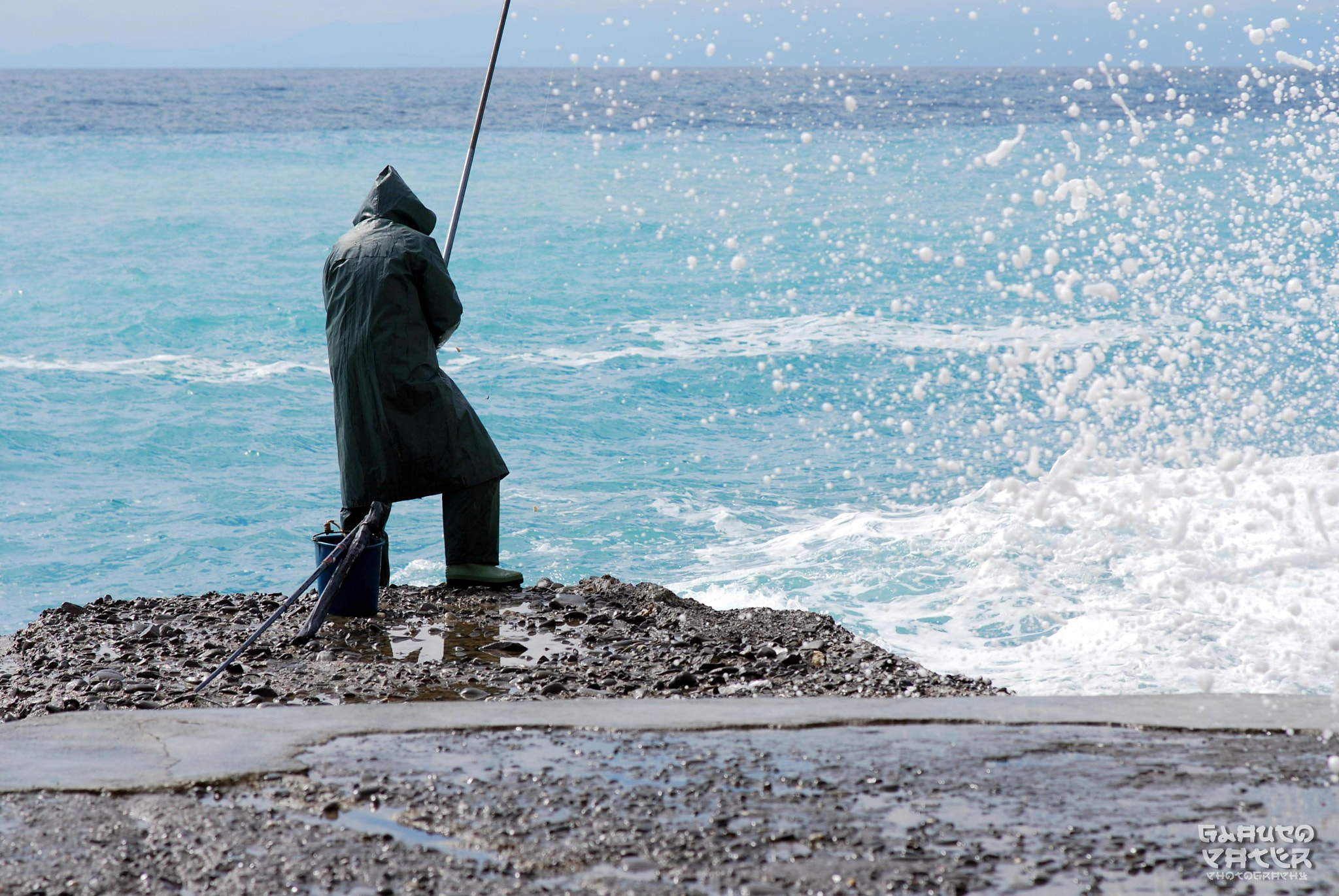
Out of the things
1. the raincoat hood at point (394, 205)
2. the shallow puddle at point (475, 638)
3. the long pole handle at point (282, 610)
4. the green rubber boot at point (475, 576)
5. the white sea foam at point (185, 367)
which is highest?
the raincoat hood at point (394, 205)

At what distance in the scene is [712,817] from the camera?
8.54ft

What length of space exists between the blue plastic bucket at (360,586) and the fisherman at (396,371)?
1.01 feet

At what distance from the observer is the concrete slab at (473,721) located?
2.93 meters

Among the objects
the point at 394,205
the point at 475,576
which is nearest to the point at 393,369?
the point at 394,205

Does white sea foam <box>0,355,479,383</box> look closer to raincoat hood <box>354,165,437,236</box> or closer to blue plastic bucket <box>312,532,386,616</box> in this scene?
raincoat hood <box>354,165,437,236</box>

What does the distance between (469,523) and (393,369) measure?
732 mm

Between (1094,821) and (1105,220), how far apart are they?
27.0 meters

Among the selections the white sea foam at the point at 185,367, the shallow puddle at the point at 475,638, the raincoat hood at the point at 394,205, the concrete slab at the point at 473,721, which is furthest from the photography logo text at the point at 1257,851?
the white sea foam at the point at 185,367

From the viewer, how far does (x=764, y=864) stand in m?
2.40

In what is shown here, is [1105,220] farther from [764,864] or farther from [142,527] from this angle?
[764,864]

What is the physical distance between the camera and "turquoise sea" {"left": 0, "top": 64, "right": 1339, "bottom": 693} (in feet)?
22.4

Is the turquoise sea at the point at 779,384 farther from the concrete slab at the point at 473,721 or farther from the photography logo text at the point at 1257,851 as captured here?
the photography logo text at the point at 1257,851

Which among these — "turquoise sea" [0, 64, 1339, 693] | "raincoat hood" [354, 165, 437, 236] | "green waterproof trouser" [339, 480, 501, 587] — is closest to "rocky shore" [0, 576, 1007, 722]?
"green waterproof trouser" [339, 480, 501, 587]

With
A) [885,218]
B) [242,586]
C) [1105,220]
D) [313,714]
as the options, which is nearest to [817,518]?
[242,586]
